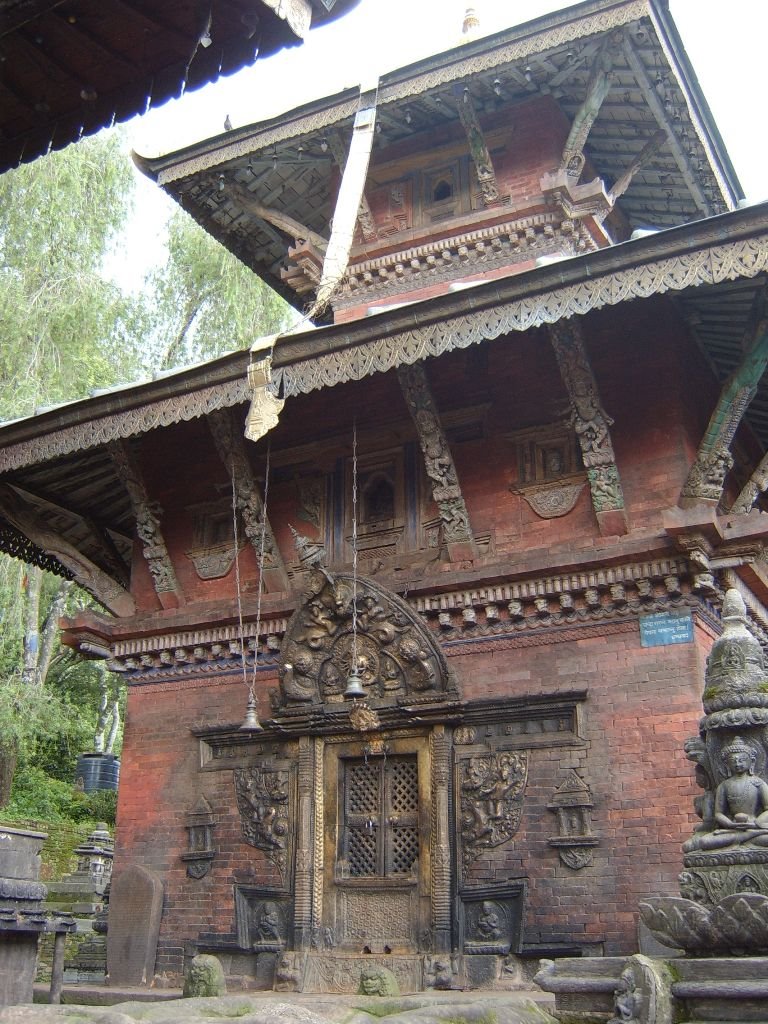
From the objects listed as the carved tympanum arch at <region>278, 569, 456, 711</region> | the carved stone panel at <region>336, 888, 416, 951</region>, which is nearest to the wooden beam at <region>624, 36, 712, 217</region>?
the carved tympanum arch at <region>278, 569, 456, 711</region>

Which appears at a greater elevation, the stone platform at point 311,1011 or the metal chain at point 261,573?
the metal chain at point 261,573

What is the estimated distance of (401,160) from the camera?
41.4 ft

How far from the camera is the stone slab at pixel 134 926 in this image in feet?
32.8

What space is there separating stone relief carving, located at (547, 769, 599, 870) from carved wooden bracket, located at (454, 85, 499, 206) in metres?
6.50

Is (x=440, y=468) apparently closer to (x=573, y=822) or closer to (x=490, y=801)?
(x=490, y=801)

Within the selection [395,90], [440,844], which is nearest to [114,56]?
[440,844]

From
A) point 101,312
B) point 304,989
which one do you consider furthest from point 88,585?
point 101,312

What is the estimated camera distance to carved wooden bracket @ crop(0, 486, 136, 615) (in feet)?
38.0

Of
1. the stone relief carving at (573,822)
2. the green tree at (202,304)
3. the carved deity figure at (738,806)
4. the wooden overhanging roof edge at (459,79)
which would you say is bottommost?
the carved deity figure at (738,806)

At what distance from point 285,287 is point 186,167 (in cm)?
281

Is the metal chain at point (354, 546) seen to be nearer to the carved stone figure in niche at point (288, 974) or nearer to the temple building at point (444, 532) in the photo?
the temple building at point (444, 532)

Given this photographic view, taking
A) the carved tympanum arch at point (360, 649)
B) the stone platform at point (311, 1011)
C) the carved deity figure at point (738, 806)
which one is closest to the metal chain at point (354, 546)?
the carved tympanum arch at point (360, 649)

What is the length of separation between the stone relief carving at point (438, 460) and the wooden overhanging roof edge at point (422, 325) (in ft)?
2.53

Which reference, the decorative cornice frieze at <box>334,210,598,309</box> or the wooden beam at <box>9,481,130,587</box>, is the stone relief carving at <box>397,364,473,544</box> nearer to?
the decorative cornice frieze at <box>334,210,598,309</box>
